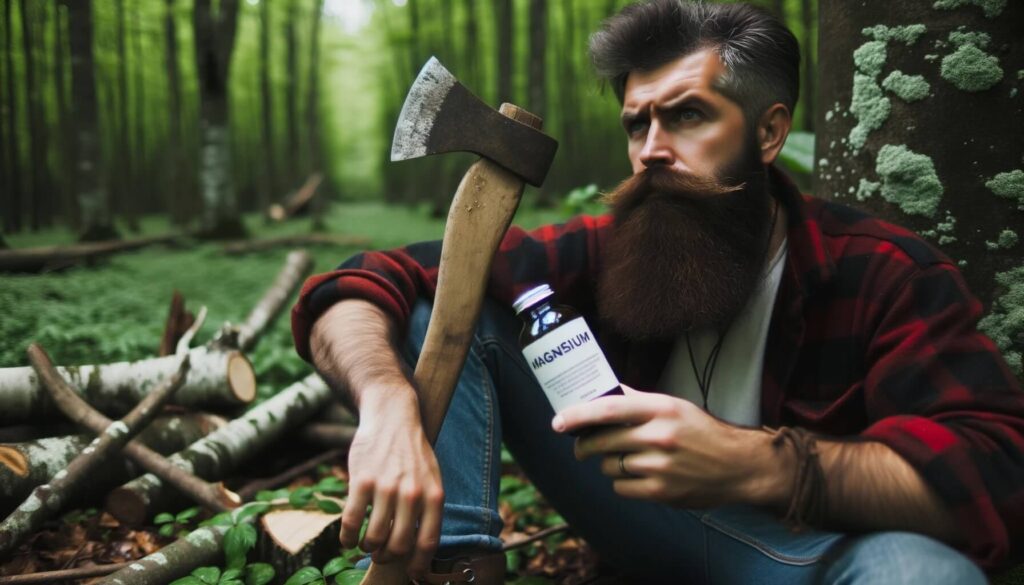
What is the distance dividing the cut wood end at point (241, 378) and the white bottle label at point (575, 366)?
84.9 inches

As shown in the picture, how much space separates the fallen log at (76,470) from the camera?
2082mm

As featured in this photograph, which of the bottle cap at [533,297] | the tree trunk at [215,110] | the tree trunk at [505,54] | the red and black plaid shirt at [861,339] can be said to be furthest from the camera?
the tree trunk at [505,54]

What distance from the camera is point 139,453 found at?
2484 mm

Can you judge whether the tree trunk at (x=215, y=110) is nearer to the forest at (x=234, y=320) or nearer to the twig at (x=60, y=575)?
the forest at (x=234, y=320)

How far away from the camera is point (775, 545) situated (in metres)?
1.57

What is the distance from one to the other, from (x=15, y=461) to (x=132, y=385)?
0.58 meters

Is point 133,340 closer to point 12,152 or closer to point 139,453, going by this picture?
point 139,453

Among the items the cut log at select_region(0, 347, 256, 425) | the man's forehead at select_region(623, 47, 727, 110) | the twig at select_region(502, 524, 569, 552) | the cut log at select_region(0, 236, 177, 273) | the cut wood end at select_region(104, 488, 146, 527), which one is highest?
the man's forehead at select_region(623, 47, 727, 110)

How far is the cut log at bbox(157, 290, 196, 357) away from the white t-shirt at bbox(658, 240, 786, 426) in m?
2.62

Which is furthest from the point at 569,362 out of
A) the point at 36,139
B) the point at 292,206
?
the point at 292,206

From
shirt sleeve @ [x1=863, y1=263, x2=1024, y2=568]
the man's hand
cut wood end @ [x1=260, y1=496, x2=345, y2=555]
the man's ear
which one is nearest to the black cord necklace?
the man's ear

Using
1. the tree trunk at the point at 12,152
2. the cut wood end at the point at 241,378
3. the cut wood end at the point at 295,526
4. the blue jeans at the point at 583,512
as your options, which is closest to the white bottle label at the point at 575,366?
the blue jeans at the point at 583,512

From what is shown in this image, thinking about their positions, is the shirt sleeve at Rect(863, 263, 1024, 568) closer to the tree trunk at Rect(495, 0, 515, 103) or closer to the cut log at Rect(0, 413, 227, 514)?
the cut log at Rect(0, 413, 227, 514)

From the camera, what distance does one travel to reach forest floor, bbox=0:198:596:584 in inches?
90.8
